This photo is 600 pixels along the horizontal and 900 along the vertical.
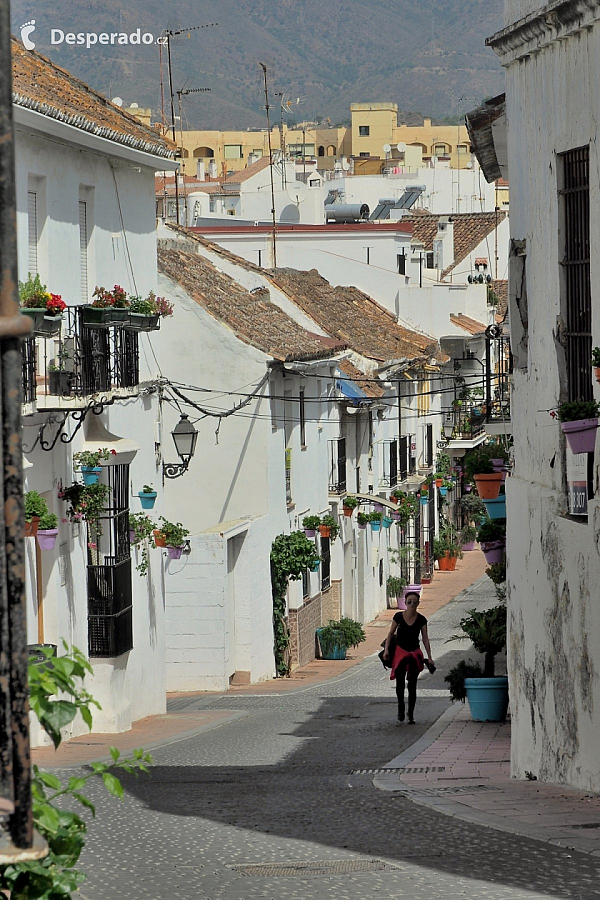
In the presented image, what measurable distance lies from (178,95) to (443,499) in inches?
805

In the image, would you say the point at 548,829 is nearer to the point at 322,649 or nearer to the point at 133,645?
the point at 133,645

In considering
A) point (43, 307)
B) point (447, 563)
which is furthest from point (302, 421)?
point (447, 563)

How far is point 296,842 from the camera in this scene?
909cm

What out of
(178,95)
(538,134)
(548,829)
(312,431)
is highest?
(178,95)

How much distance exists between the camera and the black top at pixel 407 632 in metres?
17.6

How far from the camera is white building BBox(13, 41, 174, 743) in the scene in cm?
1631

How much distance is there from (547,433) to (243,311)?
1816cm

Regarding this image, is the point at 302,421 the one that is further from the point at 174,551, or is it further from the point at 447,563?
the point at 447,563

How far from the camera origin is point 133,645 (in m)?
20.5

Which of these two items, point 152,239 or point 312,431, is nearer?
point 152,239

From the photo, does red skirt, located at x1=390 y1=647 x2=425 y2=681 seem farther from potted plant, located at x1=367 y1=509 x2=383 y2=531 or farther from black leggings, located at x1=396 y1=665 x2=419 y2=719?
potted plant, located at x1=367 y1=509 x2=383 y2=531

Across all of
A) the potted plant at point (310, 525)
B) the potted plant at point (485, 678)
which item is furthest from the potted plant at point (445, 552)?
the potted plant at point (485, 678)

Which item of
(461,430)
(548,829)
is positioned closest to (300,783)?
(548,829)

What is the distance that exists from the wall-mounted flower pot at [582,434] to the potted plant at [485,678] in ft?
22.5
